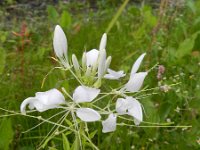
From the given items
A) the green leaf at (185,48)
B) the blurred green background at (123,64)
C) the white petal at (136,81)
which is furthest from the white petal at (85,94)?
the green leaf at (185,48)

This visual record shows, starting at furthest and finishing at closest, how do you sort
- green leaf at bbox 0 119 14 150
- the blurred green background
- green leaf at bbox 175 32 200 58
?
green leaf at bbox 175 32 200 58, the blurred green background, green leaf at bbox 0 119 14 150

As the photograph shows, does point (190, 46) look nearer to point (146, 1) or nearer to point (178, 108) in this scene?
point (178, 108)

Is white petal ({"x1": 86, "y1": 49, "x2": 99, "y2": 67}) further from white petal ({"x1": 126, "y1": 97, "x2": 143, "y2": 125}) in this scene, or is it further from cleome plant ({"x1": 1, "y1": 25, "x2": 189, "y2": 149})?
white petal ({"x1": 126, "y1": 97, "x2": 143, "y2": 125})

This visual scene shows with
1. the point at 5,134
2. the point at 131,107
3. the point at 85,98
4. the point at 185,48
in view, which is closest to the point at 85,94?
the point at 85,98

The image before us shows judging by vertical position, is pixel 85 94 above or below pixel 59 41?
below

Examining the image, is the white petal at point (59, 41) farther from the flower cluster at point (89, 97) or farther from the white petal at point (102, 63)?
the white petal at point (102, 63)

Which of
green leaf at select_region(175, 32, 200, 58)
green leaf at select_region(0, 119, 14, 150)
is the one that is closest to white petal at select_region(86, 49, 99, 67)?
green leaf at select_region(0, 119, 14, 150)

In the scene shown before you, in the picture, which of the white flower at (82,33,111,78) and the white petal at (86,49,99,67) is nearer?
the white flower at (82,33,111,78)

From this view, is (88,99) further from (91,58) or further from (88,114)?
(91,58)
